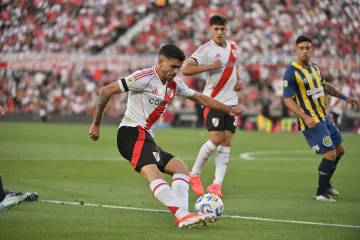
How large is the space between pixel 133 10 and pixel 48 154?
1011 inches

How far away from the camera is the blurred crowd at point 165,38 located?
35.3m

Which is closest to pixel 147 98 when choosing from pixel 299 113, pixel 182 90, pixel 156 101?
pixel 156 101

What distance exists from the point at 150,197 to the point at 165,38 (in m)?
30.9

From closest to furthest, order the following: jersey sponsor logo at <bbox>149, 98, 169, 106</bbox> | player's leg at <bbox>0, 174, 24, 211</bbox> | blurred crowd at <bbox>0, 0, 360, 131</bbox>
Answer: jersey sponsor logo at <bbox>149, 98, 169, 106</bbox> < player's leg at <bbox>0, 174, 24, 211</bbox> < blurred crowd at <bbox>0, 0, 360, 131</bbox>

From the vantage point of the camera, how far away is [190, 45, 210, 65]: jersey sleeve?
1154cm

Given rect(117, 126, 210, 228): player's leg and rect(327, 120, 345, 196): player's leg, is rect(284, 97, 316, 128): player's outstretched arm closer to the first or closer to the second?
rect(327, 120, 345, 196): player's leg

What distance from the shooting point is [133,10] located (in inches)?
1692

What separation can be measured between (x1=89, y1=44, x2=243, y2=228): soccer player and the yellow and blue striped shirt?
265 cm

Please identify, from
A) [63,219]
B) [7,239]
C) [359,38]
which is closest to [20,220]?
[63,219]

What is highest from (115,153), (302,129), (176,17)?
(176,17)

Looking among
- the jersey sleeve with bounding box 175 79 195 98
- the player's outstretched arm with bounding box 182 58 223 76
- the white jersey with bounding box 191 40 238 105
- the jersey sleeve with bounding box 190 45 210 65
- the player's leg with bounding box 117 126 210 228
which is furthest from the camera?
the white jersey with bounding box 191 40 238 105

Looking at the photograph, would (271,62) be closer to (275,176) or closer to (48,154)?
(48,154)

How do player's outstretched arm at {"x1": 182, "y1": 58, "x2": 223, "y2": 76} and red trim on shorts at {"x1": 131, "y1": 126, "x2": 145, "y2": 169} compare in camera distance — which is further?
player's outstretched arm at {"x1": 182, "y1": 58, "x2": 223, "y2": 76}

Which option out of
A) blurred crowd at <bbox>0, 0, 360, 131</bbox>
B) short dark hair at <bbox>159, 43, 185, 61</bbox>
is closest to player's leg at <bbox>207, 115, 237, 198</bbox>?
short dark hair at <bbox>159, 43, 185, 61</bbox>
